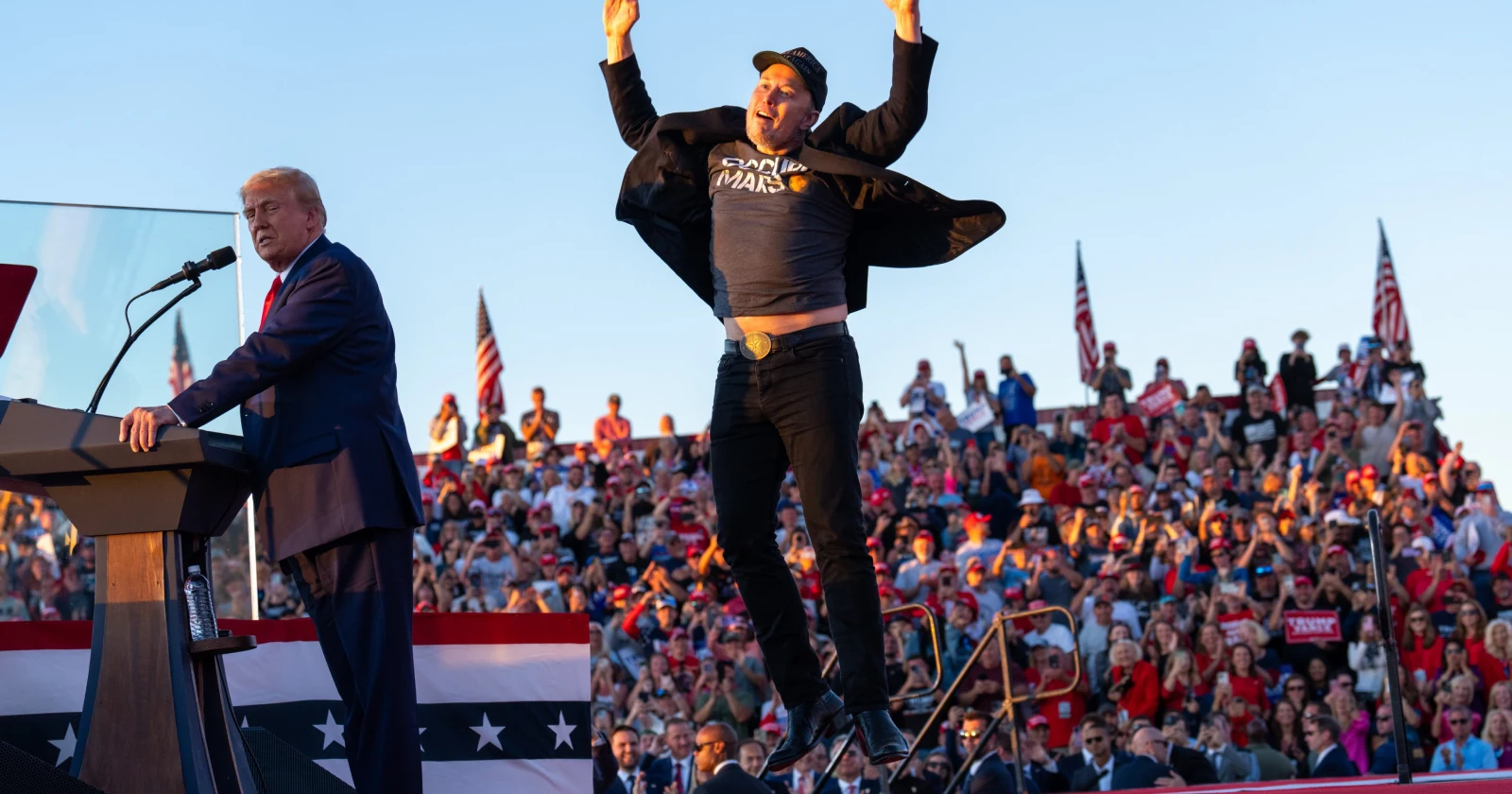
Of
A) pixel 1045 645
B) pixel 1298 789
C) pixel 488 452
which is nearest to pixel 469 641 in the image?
pixel 1298 789

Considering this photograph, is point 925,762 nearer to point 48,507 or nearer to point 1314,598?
point 1314,598

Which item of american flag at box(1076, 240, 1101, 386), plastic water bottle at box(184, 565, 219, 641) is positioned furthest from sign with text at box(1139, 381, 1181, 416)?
plastic water bottle at box(184, 565, 219, 641)

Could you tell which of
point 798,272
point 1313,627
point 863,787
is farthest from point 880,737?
point 1313,627

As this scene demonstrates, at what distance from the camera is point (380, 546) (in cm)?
431

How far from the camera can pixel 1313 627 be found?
38.4 feet

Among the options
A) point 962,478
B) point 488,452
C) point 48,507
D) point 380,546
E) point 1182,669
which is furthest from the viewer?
point 488,452

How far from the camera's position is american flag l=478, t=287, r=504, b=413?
23688 mm

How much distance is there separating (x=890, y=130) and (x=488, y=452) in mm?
13092

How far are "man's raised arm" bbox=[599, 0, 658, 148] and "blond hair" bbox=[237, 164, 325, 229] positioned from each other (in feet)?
3.07


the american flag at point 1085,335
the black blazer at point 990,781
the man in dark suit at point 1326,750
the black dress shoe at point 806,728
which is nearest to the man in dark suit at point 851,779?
the black blazer at point 990,781

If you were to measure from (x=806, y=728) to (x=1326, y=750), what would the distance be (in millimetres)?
6576

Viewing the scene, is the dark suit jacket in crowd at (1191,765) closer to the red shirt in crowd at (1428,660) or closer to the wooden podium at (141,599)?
the red shirt in crowd at (1428,660)

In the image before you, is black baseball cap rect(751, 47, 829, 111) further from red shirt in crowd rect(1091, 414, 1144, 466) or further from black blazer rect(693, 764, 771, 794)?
red shirt in crowd rect(1091, 414, 1144, 466)

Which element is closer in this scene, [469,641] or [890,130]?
[890,130]
